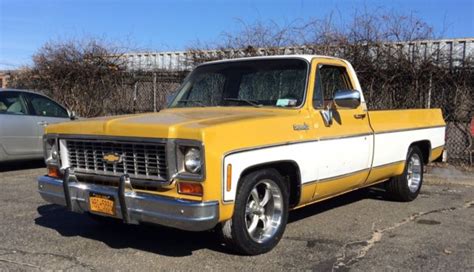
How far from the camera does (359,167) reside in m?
6.11

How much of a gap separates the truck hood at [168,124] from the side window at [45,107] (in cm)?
549

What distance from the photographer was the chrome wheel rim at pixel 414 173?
301 inches

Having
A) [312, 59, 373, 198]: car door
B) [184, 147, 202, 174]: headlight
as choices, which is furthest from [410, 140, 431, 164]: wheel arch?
[184, 147, 202, 174]: headlight

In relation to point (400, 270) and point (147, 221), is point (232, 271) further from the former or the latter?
point (400, 270)

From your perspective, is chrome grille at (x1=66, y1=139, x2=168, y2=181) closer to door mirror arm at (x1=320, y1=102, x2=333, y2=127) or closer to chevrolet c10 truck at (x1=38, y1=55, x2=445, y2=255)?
chevrolet c10 truck at (x1=38, y1=55, x2=445, y2=255)

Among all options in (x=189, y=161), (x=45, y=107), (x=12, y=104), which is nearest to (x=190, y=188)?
(x=189, y=161)

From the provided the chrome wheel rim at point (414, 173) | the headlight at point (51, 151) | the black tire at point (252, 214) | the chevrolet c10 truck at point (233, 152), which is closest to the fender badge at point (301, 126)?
the chevrolet c10 truck at point (233, 152)

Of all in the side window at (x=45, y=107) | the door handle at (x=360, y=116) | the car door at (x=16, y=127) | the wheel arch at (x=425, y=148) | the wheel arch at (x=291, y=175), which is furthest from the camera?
the side window at (x=45, y=107)

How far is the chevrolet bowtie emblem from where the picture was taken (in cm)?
467

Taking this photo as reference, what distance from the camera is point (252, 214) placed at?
4.94m

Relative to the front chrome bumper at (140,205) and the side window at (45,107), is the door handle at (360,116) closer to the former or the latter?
the front chrome bumper at (140,205)

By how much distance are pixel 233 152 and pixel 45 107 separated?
7327 millimetres

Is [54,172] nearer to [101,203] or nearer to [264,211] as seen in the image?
[101,203]

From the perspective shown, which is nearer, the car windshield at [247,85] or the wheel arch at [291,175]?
the wheel arch at [291,175]
